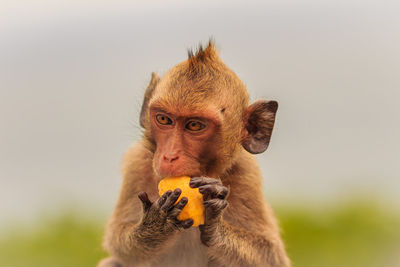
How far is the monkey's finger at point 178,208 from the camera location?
12.8ft

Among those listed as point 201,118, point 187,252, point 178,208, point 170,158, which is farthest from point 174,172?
point 187,252

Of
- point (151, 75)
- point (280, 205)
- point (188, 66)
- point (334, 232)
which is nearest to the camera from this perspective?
point (188, 66)

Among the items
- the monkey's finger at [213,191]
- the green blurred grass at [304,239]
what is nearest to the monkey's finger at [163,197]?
the monkey's finger at [213,191]

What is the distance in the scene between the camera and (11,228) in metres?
9.37

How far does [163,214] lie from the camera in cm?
408

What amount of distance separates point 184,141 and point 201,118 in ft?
0.66

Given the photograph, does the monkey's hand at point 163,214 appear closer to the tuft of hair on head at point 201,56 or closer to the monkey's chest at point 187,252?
the monkey's chest at point 187,252

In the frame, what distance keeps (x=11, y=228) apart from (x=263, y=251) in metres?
5.68

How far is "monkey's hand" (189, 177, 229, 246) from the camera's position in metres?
3.88

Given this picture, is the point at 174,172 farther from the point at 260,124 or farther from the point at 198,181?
the point at 260,124

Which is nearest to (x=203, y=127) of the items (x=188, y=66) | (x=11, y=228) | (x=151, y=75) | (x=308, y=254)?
(x=188, y=66)

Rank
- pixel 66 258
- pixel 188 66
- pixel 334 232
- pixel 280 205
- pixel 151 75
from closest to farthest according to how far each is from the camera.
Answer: pixel 188 66
pixel 151 75
pixel 66 258
pixel 334 232
pixel 280 205

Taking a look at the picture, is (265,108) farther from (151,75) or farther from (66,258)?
(66,258)

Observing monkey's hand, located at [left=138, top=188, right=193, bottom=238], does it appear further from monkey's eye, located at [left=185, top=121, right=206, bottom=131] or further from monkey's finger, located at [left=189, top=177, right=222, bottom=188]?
monkey's eye, located at [left=185, top=121, right=206, bottom=131]
